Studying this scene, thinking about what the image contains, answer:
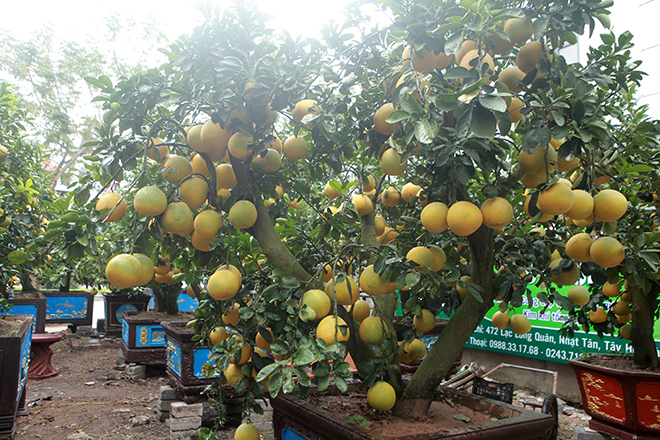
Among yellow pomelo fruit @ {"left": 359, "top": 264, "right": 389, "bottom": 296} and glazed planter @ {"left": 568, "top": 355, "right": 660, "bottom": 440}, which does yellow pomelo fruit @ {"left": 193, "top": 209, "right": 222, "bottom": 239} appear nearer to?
yellow pomelo fruit @ {"left": 359, "top": 264, "right": 389, "bottom": 296}

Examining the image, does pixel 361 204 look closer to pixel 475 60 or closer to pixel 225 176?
pixel 225 176

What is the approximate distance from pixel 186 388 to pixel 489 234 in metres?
3.61

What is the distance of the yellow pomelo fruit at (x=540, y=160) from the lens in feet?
5.08

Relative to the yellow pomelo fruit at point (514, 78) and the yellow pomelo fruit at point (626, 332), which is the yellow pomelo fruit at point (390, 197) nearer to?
the yellow pomelo fruit at point (514, 78)

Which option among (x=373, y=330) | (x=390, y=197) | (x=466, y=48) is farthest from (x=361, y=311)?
(x=466, y=48)

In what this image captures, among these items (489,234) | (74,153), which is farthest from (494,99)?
(74,153)

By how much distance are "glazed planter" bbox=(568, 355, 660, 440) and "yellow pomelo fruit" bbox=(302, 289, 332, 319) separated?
2.96 m

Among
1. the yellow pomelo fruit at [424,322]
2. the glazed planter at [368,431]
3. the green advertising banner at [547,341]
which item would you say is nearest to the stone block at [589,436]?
the green advertising banner at [547,341]

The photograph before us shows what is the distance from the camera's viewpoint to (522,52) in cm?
160

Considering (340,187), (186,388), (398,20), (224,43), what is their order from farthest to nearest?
(186,388) < (340,187) < (224,43) < (398,20)

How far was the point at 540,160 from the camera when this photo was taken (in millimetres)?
1578

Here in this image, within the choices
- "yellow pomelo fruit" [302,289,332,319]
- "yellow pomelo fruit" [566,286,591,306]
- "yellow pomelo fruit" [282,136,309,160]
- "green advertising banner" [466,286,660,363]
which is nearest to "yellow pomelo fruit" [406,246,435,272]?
"yellow pomelo fruit" [302,289,332,319]

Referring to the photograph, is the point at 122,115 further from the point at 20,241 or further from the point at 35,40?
the point at 35,40

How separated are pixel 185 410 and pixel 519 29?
14.3ft
